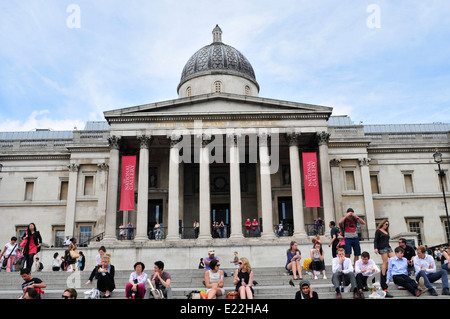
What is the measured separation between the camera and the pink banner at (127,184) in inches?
1022

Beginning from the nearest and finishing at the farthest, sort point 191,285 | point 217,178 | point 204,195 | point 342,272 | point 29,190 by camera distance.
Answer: point 342,272
point 191,285
point 204,195
point 217,178
point 29,190

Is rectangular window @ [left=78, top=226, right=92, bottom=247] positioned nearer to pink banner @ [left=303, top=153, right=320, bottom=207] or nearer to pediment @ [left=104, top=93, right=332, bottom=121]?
pediment @ [left=104, top=93, right=332, bottom=121]

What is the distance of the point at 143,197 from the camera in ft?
86.7

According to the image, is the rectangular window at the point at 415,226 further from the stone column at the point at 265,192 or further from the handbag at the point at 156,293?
the handbag at the point at 156,293

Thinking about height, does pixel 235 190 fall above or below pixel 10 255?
above

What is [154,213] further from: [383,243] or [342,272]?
[383,243]

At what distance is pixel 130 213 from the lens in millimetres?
29359

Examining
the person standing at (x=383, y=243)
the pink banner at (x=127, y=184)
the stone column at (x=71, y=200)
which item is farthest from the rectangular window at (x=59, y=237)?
the person standing at (x=383, y=243)

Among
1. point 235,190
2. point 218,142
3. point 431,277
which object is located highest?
point 218,142

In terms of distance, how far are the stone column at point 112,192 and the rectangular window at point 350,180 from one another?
1841 centimetres

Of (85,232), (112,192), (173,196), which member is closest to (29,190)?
(85,232)

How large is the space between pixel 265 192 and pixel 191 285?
435 inches
